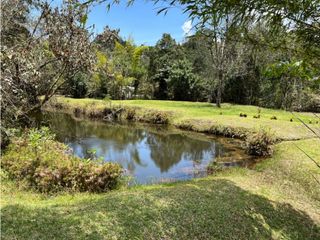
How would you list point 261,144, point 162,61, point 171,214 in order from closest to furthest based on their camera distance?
1. point 171,214
2. point 261,144
3. point 162,61

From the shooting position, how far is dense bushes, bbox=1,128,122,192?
7004 millimetres

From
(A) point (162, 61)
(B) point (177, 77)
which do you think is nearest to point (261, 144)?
(B) point (177, 77)

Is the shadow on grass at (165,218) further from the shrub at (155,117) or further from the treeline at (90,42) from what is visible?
the shrub at (155,117)

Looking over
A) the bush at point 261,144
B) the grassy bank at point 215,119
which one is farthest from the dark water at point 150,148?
the grassy bank at point 215,119

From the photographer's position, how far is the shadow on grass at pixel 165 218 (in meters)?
4.43

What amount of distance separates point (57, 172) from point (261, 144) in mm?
7389

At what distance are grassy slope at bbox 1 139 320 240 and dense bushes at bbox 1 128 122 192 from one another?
0.40m

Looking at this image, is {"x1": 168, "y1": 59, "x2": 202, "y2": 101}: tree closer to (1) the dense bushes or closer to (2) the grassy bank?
(2) the grassy bank

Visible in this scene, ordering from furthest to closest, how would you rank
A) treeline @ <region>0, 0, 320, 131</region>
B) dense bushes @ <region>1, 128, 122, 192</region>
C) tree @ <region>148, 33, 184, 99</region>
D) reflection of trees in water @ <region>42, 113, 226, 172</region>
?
tree @ <region>148, 33, 184, 99</region> → reflection of trees in water @ <region>42, 113, 226, 172</region> → dense bushes @ <region>1, 128, 122, 192</region> → treeline @ <region>0, 0, 320, 131</region>

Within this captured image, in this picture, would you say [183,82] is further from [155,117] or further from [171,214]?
[171,214]

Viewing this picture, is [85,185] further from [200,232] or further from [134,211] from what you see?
[200,232]

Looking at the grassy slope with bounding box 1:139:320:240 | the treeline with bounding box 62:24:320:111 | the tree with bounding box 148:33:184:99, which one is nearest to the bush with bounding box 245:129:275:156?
the grassy slope with bounding box 1:139:320:240

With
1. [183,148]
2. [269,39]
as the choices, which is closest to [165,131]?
[183,148]

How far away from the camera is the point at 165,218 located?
505 cm
